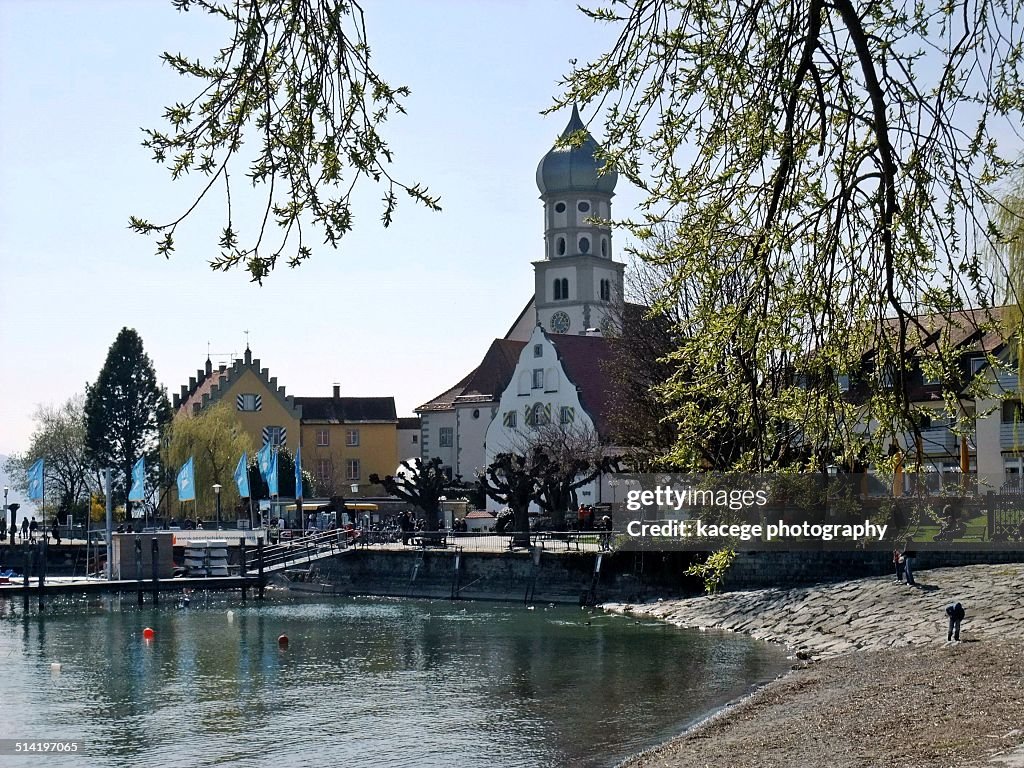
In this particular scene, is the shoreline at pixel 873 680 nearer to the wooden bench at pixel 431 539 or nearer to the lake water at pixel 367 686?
the lake water at pixel 367 686

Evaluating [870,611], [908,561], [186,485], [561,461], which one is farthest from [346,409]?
[870,611]

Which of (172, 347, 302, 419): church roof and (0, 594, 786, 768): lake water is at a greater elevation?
(172, 347, 302, 419): church roof

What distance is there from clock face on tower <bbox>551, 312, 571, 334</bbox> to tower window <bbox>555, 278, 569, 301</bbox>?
4.96ft

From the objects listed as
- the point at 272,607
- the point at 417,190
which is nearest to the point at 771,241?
the point at 417,190

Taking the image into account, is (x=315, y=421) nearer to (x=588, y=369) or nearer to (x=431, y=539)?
(x=588, y=369)

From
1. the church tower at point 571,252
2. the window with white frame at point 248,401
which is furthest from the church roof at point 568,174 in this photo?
the window with white frame at point 248,401

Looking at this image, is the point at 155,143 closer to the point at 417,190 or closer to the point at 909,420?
Answer: the point at 417,190

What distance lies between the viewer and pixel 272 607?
152 feet

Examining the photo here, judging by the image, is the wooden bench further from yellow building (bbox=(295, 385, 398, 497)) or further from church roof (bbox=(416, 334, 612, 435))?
yellow building (bbox=(295, 385, 398, 497))

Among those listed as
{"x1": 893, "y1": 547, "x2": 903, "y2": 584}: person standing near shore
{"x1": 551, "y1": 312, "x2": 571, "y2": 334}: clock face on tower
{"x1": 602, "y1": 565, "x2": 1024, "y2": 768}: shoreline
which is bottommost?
{"x1": 602, "y1": 565, "x2": 1024, "y2": 768}: shoreline

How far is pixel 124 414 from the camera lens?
280ft

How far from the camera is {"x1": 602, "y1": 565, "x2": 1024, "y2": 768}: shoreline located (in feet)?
53.6

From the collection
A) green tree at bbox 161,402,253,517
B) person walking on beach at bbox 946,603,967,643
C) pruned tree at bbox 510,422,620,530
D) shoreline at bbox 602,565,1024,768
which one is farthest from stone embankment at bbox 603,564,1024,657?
green tree at bbox 161,402,253,517

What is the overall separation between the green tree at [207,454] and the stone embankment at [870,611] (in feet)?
151
